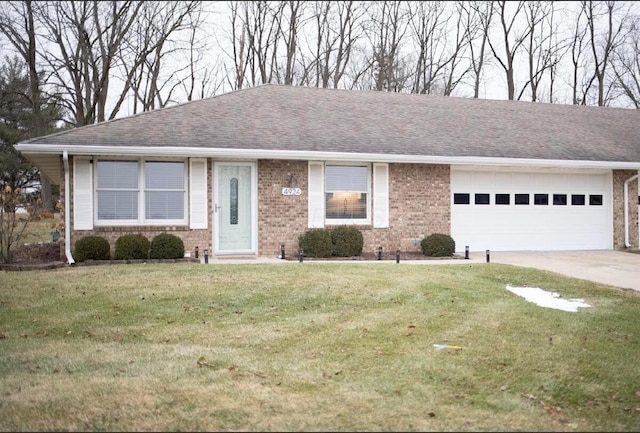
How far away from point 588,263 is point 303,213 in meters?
7.08

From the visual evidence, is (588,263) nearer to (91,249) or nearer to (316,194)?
(316,194)

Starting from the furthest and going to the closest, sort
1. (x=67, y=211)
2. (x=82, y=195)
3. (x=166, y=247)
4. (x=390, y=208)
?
(x=390, y=208), (x=82, y=195), (x=67, y=211), (x=166, y=247)

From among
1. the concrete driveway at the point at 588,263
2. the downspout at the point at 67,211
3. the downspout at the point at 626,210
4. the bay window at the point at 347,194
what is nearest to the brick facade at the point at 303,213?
the downspout at the point at 67,211

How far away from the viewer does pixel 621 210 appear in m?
17.6

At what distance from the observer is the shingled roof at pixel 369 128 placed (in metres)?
14.1

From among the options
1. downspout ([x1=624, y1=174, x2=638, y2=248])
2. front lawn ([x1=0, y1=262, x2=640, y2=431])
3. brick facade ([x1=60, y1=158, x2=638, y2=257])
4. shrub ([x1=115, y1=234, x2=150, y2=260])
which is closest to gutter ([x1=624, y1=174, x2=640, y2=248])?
downspout ([x1=624, y1=174, x2=638, y2=248])

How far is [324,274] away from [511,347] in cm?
476

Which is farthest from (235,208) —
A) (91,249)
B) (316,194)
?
(91,249)

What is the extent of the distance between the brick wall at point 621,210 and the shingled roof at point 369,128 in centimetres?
63

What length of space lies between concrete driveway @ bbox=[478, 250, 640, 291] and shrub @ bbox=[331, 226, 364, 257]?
132 inches

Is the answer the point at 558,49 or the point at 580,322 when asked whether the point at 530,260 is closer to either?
the point at 580,322

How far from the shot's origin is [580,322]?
23.5ft

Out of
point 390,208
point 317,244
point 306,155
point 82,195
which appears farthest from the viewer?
point 390,208

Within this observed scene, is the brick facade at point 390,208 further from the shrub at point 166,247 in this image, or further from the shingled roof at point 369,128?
the shrub at point 166,247
